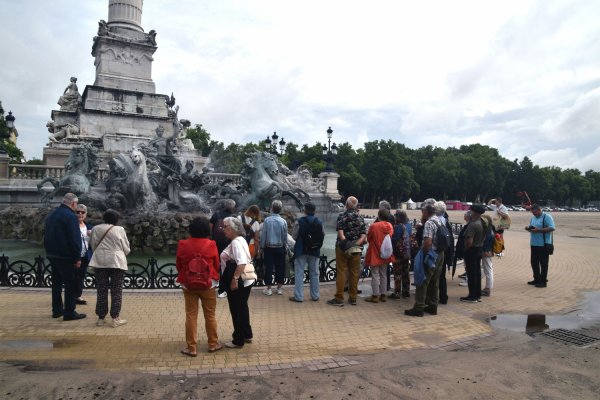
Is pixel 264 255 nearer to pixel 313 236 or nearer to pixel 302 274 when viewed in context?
pixel 302 274

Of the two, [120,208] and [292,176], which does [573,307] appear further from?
[292,176]

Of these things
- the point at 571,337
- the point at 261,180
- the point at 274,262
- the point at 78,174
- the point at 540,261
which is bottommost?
the point at 571,337

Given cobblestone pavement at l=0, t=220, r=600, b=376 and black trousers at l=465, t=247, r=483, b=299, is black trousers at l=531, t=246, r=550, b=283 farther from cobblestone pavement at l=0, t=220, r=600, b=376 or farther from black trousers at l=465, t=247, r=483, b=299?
black trousers at l=465, t=247, r=483, b=299

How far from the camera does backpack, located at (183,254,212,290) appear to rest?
5547mm

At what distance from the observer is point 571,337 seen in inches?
270

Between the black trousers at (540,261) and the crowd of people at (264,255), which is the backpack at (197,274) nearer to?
the crowd of people at (264,255)

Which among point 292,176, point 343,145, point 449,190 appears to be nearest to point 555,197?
point 449,190

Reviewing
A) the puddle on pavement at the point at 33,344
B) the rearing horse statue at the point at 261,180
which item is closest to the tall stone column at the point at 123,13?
the rearing horse statue at the point at 261,180

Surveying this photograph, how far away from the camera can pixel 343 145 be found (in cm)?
8338

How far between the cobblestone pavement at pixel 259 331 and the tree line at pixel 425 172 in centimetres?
4656

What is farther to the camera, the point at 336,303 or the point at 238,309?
the point at 336,303

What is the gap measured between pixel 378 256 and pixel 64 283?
554cm

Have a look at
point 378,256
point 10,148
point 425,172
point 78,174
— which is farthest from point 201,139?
point 378,256

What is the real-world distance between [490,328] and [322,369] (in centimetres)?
344
